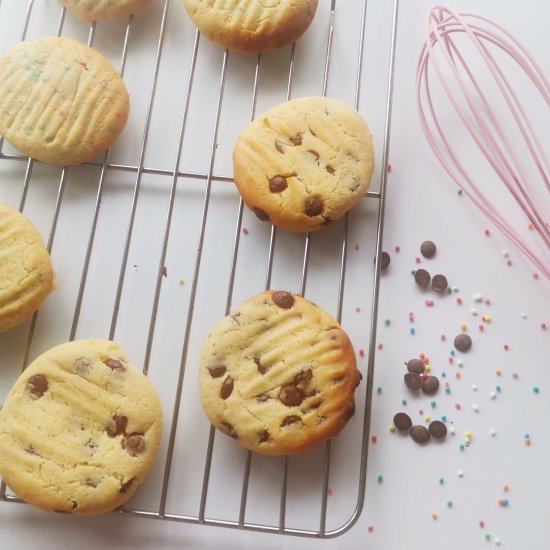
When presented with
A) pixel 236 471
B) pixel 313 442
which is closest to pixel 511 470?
pixel 313 442

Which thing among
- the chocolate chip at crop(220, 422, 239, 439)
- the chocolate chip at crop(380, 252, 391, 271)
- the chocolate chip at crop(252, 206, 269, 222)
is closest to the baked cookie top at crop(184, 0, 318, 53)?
the chocolate chip at crop(252, 206, 269, 222)

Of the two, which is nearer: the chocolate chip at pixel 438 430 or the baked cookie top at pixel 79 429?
the baked cookie top at pixel 79 429

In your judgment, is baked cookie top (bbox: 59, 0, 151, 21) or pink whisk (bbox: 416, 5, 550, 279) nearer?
pink whisk (bbox: 416, 5, 550, 279)

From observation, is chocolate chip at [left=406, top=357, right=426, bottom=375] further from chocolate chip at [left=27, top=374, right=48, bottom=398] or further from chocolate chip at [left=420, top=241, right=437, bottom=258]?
chocolate chip at [left=27, top=374, right=48, bottom=398]

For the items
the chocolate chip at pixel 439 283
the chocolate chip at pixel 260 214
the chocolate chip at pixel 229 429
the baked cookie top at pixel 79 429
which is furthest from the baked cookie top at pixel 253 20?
the chocolate chip at pixel 229 429

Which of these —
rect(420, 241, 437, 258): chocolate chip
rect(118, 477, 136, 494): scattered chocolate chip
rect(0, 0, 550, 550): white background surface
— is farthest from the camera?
rect(420, 241, 437, 258): chocolate chip

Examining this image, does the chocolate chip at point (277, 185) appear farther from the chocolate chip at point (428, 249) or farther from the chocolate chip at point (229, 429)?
the chocolate chip at point (229, 429)

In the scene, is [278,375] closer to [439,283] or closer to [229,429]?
[229,429]
